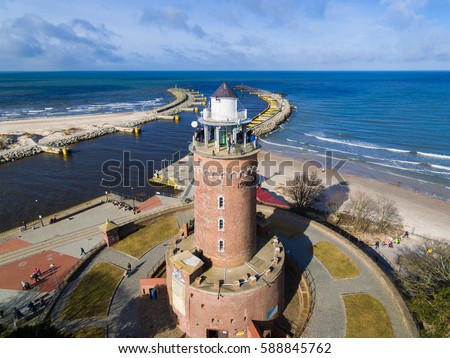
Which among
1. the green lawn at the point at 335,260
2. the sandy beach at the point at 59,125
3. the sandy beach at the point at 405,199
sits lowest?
the sandy beach at the point at 405,199

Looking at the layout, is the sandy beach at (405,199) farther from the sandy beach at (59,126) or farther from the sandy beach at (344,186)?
the sandy beach at (59,126)

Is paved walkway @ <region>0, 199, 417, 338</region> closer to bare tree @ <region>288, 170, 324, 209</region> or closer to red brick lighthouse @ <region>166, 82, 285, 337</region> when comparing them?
red brick lighthouse @ <region>166, 82, 285, 337</region>

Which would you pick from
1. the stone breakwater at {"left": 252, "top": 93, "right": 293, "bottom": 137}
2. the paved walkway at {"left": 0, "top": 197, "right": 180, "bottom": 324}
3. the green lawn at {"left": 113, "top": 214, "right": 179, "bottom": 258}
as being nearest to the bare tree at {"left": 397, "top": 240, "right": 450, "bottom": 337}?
the green lawn at {"left": 113, "top": 214, "right": 179, "bottom": 258}

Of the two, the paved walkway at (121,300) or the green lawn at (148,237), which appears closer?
the paved walkway at (121,300)

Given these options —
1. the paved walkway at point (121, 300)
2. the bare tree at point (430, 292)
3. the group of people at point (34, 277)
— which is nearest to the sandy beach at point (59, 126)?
the group of people at point (34, 277)

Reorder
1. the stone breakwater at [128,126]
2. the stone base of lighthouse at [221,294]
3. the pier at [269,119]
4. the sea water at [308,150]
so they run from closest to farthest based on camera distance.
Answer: the stone base of lighthouse at [221,294] < the sea water at [308,150] < the stone breakwater at [128,126] < the pier at [269,119]

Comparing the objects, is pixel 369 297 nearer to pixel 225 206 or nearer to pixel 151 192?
pixel 225 206

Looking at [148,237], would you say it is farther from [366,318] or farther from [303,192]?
[303,192]
